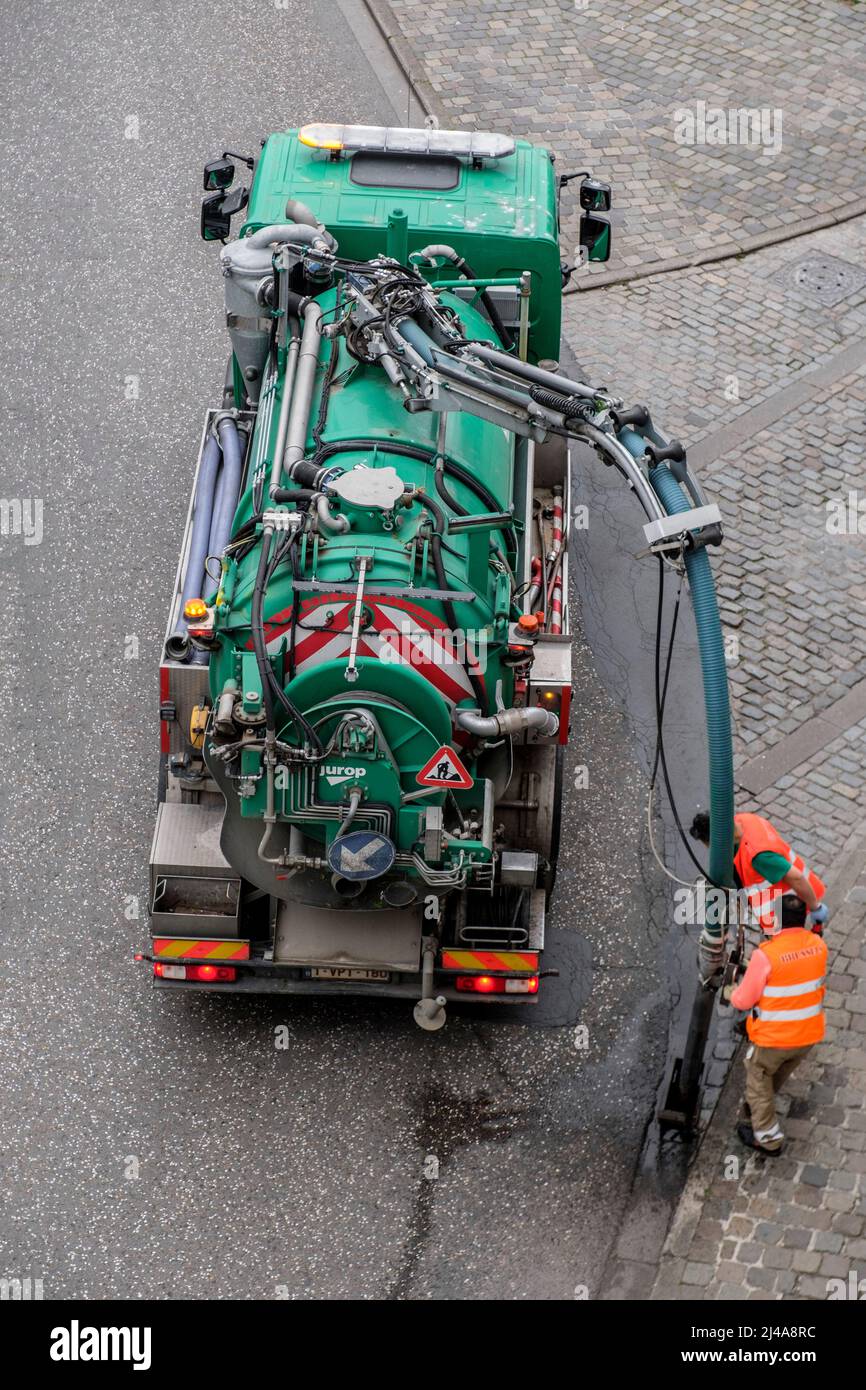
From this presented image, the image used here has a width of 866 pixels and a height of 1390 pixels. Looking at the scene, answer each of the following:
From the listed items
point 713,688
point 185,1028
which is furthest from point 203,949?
point 713,688

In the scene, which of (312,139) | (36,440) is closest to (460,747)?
(312,139)

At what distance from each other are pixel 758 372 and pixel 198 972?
25.1 feet

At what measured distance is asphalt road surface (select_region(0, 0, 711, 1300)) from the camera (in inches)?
384

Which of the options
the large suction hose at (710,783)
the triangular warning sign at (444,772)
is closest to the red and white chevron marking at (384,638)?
the triangular warning sign at (444,772)

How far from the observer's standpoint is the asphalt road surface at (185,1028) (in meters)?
9.74

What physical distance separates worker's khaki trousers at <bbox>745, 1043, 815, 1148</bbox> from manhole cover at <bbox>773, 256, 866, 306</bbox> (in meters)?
8.22

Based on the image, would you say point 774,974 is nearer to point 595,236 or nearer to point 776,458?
point 595,236

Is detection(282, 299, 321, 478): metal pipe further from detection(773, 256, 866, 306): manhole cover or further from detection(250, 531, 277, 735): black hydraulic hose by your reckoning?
detection(773, 256, 866, 306): manhole cover

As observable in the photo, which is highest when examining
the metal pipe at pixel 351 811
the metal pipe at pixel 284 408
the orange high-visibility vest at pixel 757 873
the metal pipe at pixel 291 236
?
the metal pipe at pixel 291 236

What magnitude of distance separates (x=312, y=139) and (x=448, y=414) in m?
2.68

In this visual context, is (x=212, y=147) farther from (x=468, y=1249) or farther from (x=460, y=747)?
(x=468, y=1249)

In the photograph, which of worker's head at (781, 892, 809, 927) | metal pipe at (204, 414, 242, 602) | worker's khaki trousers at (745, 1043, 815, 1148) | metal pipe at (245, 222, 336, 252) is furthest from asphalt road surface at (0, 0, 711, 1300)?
metal pipe at (245, 222, 336, 252)

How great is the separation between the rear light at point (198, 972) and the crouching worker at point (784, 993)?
8.91 ft

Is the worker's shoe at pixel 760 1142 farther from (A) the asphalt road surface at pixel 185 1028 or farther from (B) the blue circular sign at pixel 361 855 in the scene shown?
(B) the blue circular sign at pixel 361 855
